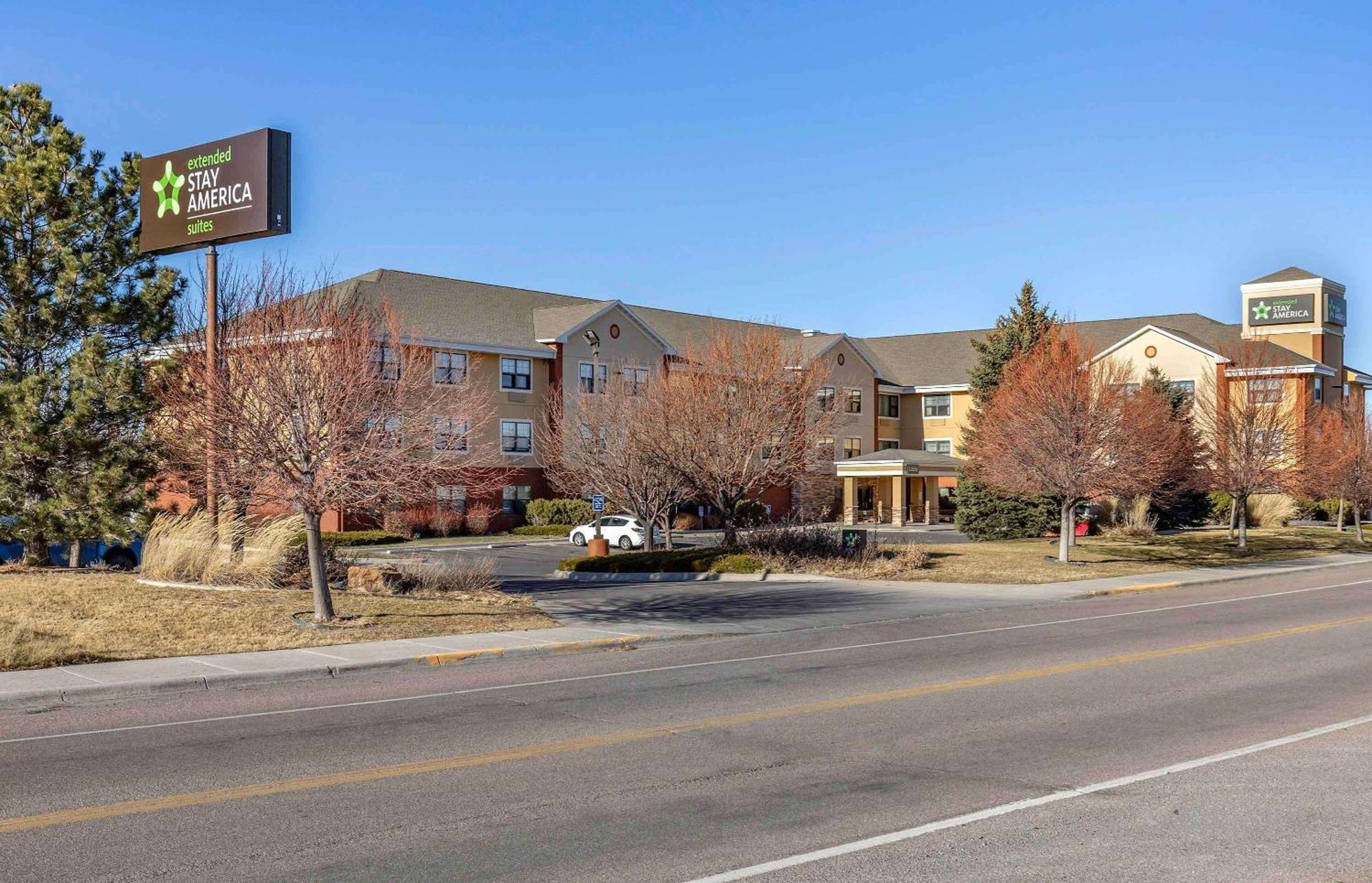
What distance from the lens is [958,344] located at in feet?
252

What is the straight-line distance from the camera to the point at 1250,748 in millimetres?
9781

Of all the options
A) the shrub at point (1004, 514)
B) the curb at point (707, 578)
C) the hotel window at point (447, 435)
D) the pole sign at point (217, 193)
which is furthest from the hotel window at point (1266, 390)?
the pole sign at point (217, 193)

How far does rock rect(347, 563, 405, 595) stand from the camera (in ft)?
73.9

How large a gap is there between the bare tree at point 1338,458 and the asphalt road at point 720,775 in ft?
108

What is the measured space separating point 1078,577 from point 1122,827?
2501 cm

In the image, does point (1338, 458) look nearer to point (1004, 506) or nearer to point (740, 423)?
point (1004, 506)

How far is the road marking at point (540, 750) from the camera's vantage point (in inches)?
309

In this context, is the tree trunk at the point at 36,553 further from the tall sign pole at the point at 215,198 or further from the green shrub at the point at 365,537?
the green shrub at the point at 365,537

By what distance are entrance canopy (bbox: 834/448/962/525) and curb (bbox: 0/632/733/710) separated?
155 feet

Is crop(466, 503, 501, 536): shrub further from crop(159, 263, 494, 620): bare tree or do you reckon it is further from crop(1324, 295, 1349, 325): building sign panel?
crop(1324, 295, 1349, 325): building sign panel

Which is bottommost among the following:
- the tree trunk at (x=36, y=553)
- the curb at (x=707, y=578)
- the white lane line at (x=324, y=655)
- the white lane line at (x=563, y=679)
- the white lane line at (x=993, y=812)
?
the curb at (x=707, y=578)

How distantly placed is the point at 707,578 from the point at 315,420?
1431 centimetres

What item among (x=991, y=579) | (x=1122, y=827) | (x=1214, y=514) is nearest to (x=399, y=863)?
(x=1122, y=827)

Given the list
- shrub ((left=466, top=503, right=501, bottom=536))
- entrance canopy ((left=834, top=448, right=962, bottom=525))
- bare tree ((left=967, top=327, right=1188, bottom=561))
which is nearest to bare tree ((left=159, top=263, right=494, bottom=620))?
bare tree ((left=967, top=327, right=1188, bottom=561))
